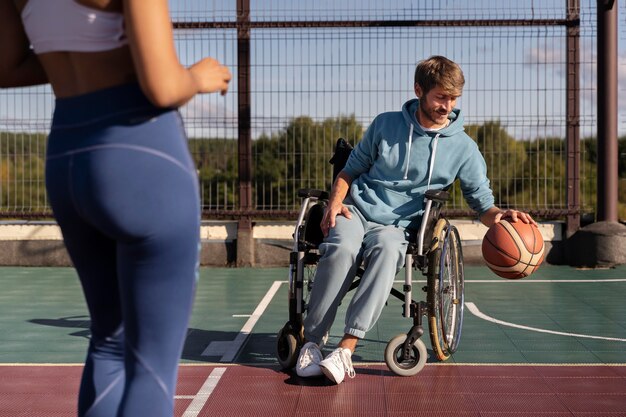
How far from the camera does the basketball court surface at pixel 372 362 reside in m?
4.42

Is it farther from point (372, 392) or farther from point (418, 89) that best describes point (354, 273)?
point (418, 89)

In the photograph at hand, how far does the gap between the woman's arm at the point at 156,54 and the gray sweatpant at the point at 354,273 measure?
120 inches

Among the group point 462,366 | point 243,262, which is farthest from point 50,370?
point 243,262

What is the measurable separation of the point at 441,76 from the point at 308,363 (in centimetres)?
150

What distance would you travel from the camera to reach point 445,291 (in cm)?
529

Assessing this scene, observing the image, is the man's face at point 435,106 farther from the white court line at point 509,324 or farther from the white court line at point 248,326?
the white court line at point 509,324

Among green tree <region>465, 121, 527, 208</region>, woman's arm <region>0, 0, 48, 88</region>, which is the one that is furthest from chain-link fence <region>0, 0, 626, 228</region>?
woman's arm <region>0, 0, 48, 88</region>

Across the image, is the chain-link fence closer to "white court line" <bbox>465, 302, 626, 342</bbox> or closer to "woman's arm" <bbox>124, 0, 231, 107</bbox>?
"white court line" <bbox>465, 302, 626, 342</bbox>

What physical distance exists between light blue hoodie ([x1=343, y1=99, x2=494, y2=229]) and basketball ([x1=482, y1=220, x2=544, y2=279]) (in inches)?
8.4

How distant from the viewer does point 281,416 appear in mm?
4250

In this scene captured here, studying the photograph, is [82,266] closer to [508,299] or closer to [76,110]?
[76,110]

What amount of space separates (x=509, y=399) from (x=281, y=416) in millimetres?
991

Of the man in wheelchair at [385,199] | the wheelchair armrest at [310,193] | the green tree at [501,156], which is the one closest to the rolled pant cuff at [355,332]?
the man in wheelchair at [385,199]

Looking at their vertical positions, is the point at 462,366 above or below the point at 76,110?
below
